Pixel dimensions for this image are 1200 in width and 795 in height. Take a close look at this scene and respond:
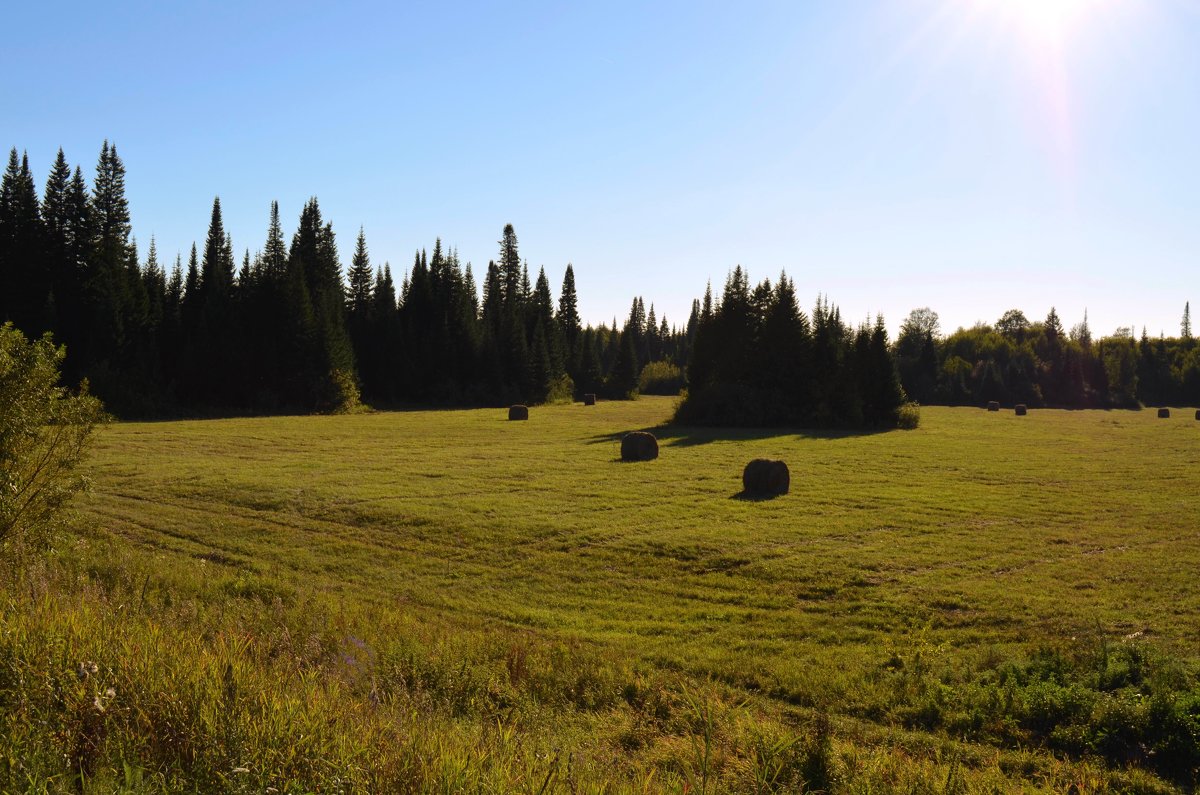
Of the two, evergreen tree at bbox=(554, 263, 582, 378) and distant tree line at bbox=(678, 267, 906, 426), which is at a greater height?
evergreen tree at bbox=(554, 263, 582, 378)

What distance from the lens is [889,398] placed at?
6400cm

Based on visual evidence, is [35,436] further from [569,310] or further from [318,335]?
[569,310]

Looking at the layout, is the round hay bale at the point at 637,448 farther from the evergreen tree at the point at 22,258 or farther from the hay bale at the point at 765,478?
the evergreen tree at the point at 22,258

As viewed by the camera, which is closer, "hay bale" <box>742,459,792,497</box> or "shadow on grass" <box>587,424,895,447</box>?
"hay bale" <box>742,459,792,497</box>

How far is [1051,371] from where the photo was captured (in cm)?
12962

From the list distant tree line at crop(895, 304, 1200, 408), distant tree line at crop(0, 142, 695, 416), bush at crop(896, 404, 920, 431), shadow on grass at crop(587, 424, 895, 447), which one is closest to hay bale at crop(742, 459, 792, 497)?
shadow on grass at crop(587, 424, 895, 447)

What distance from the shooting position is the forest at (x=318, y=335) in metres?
63.2

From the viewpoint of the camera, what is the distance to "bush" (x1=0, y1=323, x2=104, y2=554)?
12.4 m

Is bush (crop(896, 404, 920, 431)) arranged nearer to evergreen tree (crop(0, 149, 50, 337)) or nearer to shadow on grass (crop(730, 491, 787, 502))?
shadow on grass (crop(730, 491, 787, 502))

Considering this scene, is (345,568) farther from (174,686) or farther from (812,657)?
(174,686)

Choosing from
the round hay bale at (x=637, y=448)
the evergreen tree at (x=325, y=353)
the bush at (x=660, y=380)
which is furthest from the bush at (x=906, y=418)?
the bush at (x=660, y=380)

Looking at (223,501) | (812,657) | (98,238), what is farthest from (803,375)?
(98,238)

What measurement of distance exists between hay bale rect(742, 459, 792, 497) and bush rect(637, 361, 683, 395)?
104 meters

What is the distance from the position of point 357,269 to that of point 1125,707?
101620 millimetres
